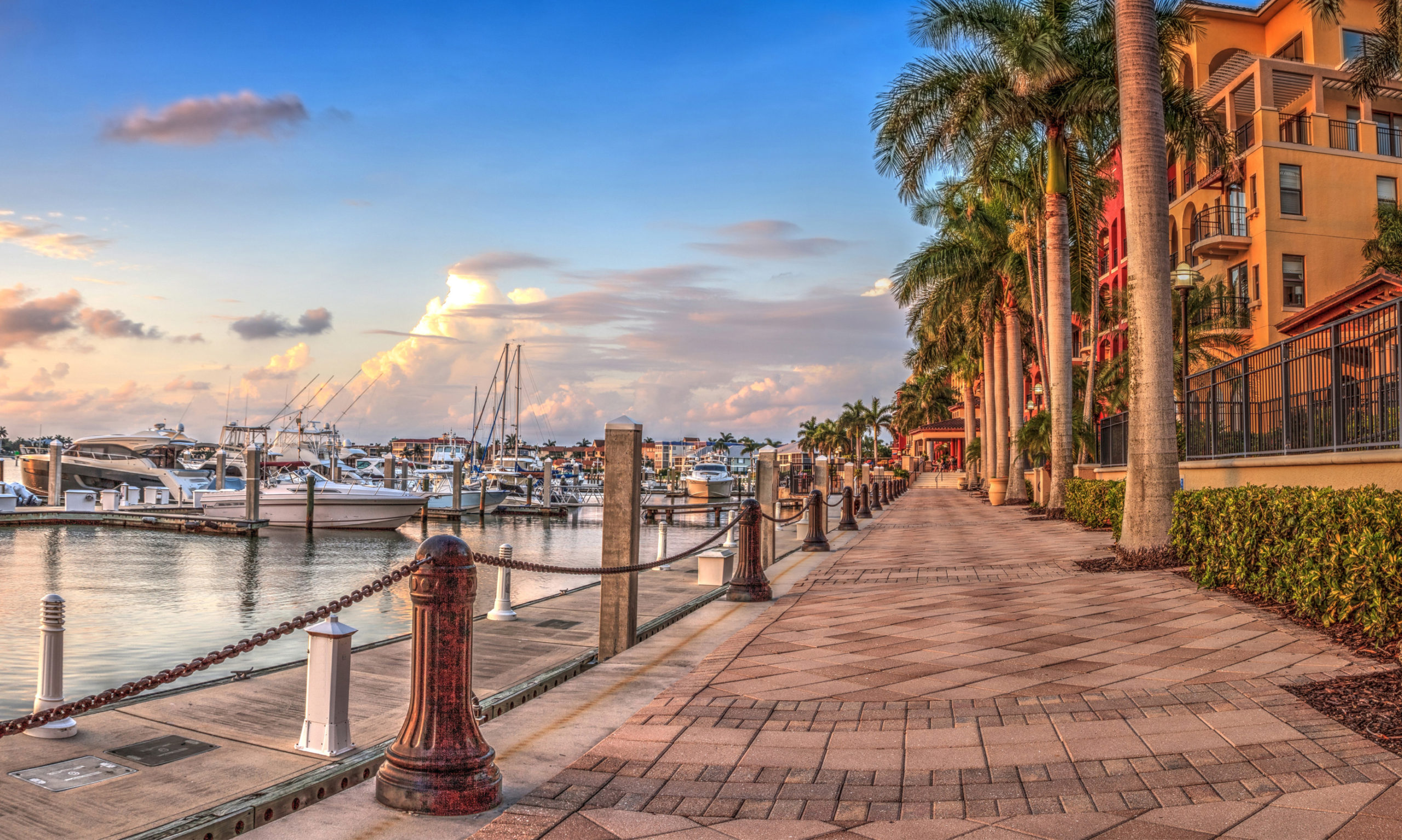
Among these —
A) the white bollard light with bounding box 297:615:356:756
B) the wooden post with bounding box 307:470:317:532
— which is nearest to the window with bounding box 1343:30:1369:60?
the wooden post with bounding box 307:470:317:532

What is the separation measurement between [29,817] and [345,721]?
1.46 m

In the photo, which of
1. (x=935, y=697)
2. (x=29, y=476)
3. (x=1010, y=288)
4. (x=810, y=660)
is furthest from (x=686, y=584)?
(x=29, y=476)

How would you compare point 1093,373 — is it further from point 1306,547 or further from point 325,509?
point 325,509

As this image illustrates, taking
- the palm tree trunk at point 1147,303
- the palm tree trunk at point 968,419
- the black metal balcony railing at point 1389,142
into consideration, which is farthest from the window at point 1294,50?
the palm tree trunk at point 1147,303

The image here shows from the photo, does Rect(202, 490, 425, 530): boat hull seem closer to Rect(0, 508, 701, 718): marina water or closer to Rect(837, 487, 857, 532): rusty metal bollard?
Rect(0, 508, 701, 718): marina water

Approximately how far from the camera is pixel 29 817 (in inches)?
187

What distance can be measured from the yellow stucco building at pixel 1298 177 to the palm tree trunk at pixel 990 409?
31.2ft

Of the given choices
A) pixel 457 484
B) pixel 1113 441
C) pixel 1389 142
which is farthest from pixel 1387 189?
pixel 457 484

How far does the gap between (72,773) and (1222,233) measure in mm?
37040

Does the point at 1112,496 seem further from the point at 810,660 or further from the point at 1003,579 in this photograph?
the point at 810,660

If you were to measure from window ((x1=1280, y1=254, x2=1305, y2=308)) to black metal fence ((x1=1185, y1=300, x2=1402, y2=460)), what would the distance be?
2226 centimetres

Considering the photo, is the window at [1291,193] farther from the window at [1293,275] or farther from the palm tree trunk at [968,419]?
the palm tree trunk at [968,419]

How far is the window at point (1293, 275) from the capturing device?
33.6 meters

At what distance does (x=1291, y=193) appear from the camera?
33562 mm
